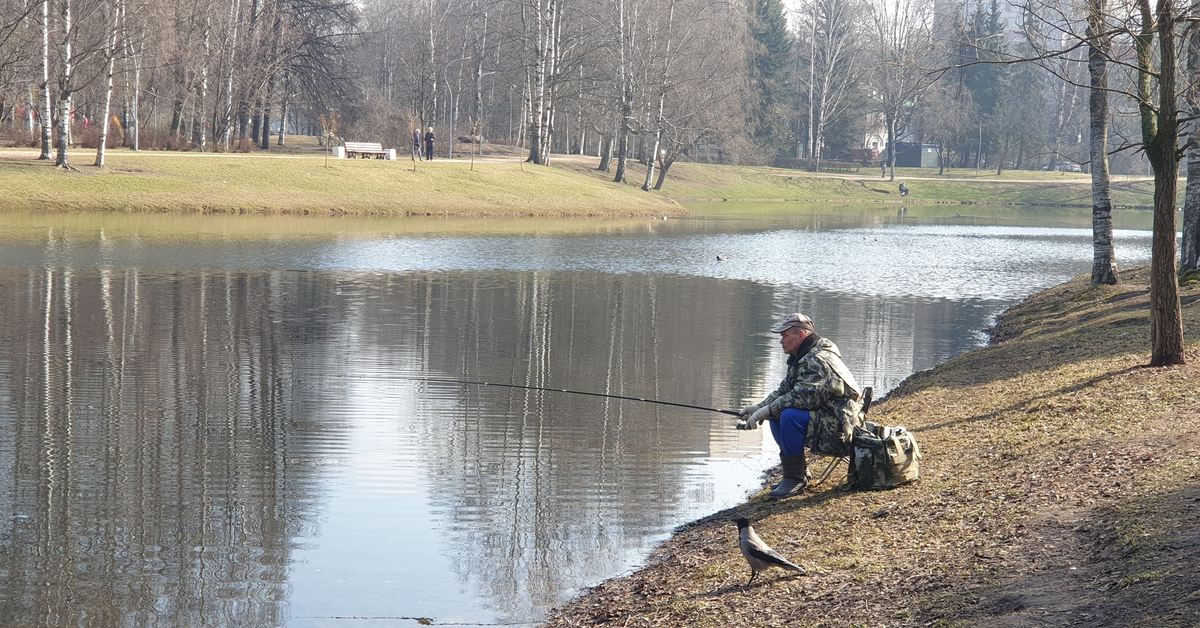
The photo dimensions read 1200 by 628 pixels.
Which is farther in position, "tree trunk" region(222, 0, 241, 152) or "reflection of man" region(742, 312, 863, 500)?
"tree trunk" region(222, 0, 241, 152)

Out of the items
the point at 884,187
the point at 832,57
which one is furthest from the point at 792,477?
the point at 832,57

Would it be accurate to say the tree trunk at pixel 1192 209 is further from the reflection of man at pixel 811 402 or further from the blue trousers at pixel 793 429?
the blue trousers at pixel 793 429

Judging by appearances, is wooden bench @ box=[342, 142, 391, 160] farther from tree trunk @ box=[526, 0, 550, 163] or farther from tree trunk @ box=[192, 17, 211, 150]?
tree trunk @ box=[526, 0, 550, 163]

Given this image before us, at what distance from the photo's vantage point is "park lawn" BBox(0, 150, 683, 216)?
133ft

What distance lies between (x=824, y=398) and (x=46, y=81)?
38.8 meters

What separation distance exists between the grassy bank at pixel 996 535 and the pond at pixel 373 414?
0.93 metres

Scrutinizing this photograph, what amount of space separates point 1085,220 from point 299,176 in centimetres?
4137

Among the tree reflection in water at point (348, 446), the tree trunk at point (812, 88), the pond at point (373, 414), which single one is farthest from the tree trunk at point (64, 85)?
the tree trunk at point (812, 88)

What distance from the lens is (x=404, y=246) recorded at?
33219mm

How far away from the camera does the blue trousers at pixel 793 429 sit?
28.2 ft

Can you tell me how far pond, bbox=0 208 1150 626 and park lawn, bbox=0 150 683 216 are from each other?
10329 mm

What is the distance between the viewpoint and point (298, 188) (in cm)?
4591

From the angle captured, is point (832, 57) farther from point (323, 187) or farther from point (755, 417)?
point (755, 417)

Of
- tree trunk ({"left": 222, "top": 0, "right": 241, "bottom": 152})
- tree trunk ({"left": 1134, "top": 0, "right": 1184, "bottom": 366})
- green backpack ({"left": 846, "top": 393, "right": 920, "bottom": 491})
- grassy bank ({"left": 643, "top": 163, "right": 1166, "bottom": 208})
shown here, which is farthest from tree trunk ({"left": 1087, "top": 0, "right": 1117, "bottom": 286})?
grassy bank ({"left": 643, "top": 163, "right": 1166, "bottom": 208})
